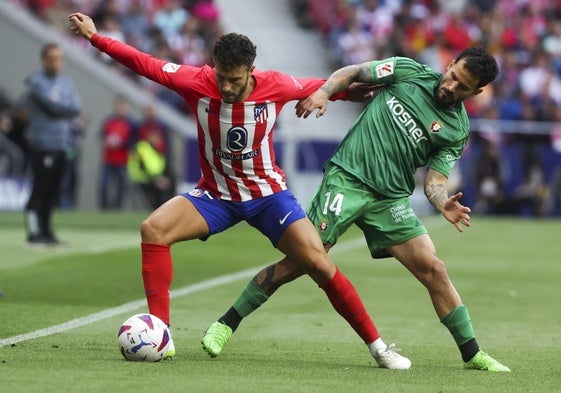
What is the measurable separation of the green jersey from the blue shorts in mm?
574

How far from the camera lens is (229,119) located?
27.7ft

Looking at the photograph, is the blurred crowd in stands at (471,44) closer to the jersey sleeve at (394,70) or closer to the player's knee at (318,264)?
the jersey sleeve at (394,70)

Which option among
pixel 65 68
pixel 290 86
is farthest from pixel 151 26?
pixel 290 86

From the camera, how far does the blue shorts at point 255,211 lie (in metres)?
8.55

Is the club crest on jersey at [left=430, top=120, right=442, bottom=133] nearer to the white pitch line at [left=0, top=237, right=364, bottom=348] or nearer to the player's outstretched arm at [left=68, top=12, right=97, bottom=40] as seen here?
the player's outstretched arm at [left=68, top=12, right=97, bottom=40]

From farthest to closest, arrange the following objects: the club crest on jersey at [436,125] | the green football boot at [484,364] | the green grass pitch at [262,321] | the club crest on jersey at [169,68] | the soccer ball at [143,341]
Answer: the club crest on jersey at [436,125], the club crest on jersey at [169,68], the green football boot at [484,364], the soccer ball at [143,341], the green grass pitch at [262,321]

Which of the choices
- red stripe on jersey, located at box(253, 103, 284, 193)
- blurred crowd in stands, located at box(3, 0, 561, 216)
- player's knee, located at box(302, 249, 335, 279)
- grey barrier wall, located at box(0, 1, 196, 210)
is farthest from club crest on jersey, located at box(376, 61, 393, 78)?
grey barrier wall, located at box(0, 1, 196, 210)

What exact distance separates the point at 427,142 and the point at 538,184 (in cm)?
1931

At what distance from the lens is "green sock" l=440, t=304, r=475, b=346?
860 cm

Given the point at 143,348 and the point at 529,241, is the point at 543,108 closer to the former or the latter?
the point at 529,241

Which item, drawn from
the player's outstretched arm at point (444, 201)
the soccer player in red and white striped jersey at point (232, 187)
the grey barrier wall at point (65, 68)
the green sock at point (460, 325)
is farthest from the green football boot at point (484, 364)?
the grey barrier wall at point (65, 68)

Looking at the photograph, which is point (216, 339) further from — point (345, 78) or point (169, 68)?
point (345, 78)

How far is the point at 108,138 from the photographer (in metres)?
26.8

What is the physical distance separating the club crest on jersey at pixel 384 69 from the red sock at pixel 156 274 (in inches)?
73.0
